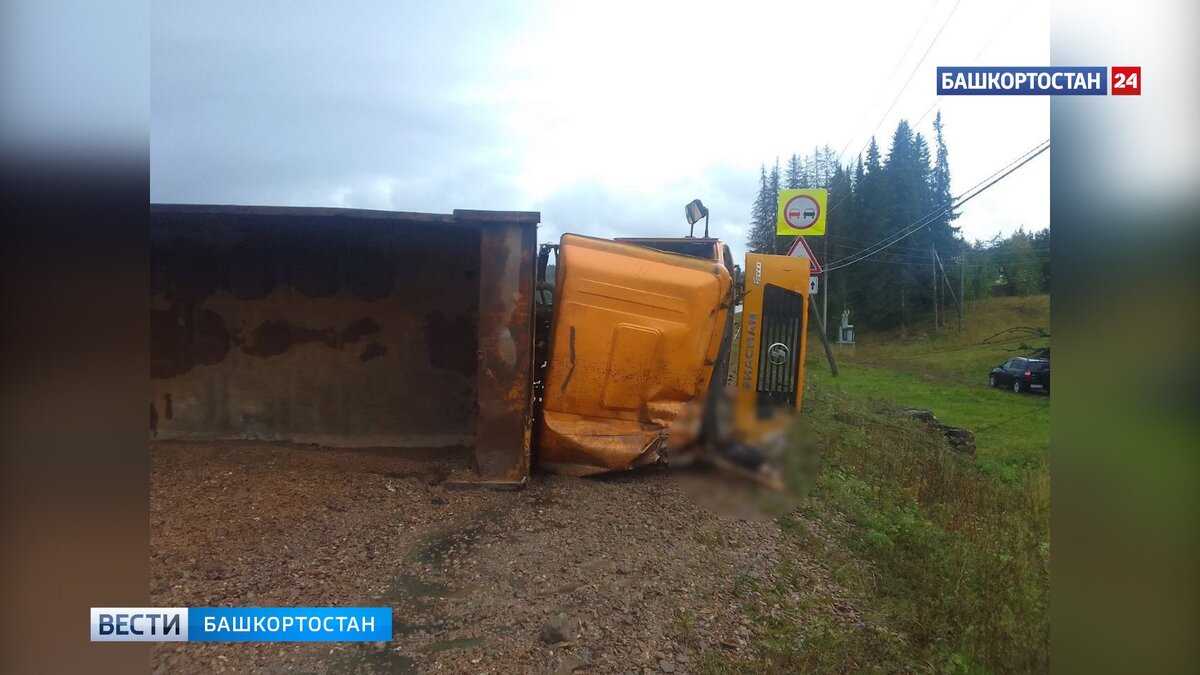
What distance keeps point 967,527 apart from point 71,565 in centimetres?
338

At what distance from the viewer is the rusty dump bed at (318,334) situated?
4832 mm

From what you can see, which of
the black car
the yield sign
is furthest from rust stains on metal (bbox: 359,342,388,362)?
the black car

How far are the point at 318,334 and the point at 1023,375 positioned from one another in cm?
461

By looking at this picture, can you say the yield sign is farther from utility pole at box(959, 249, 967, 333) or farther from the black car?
the black car

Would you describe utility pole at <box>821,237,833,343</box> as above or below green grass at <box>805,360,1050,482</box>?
above

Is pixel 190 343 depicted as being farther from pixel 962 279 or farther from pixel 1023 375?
pixel 1023 375

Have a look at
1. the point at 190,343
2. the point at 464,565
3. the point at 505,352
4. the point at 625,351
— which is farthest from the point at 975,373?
the point at 190,343

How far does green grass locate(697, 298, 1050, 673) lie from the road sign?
2.35 ft

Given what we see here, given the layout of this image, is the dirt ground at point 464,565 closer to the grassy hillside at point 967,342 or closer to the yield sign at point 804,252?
the grassy hillside at point 967,342

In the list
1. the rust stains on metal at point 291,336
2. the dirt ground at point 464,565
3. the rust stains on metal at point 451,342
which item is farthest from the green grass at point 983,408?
the rust stains on metal at point 291,336

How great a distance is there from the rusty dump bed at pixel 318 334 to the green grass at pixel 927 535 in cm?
287

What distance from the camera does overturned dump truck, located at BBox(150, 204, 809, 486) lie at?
389 centimetres

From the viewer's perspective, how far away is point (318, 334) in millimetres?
4926

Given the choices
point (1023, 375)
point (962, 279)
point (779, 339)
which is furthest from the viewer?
point (779, 339)
